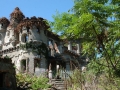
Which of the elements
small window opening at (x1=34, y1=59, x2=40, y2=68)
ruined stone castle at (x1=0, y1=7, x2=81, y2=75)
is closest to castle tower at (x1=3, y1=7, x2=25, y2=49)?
ruined stone castle at (x1=0, y1=7, x2=81, y2=75)

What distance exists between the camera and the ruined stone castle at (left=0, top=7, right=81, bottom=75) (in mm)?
26891

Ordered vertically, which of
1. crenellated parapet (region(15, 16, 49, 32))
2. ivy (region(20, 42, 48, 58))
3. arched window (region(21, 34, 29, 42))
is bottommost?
ivy (region(20, 42, 48, 58))

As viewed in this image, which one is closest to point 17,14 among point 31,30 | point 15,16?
point 15,16

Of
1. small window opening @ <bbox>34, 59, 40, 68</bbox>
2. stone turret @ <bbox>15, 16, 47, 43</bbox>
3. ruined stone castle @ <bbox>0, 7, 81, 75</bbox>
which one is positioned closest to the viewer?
small window opening @ <bbox>34, 59, 40, 68</bbox>

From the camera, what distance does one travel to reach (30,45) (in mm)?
27125

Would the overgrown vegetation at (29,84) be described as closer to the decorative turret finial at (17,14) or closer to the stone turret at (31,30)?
the stone turret at (31,30)

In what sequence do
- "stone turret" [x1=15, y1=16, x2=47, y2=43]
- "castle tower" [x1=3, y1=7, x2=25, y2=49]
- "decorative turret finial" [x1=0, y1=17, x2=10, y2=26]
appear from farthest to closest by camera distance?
"decorative turret finial" [x1=0, y1=17, x2=10, y2=26], "castle tower" [x1=3, y1=7, x2=25, y2=49], "stone turret" [x1=15, y1=16, x2=47, y2=43]

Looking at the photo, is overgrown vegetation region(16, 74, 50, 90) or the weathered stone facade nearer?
the weathered stone facade

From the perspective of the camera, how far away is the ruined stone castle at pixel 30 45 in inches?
1059

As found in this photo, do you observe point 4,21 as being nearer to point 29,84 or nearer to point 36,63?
point 36,63

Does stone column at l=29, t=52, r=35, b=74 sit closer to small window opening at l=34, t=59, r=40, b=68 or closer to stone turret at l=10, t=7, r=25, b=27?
small window opening at l=34, t=59, r=40, b=68

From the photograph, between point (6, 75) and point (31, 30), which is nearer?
point (6, 75)

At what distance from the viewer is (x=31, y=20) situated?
93.3ft

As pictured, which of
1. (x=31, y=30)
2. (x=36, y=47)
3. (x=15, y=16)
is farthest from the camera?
(x=15, y=16)
